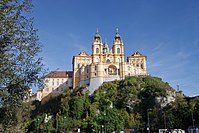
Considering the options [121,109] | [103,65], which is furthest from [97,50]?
[121,109]

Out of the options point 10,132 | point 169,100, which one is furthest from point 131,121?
point 10,132

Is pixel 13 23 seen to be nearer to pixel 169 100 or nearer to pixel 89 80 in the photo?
pixel 169 100

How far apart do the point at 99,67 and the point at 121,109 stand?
17878 mm

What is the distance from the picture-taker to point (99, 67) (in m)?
72.2

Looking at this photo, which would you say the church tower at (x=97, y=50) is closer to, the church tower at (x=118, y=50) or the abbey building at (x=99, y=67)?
the abbey building at (x=99, y=67)

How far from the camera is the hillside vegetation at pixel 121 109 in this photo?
52.0 meters

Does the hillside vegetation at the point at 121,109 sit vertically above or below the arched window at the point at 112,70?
below

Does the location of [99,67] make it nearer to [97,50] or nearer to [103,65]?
[103,65]

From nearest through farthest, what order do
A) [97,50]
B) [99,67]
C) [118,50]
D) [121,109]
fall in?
[121,109], [99,67], [118,50], [97,50]

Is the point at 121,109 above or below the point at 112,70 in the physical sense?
below

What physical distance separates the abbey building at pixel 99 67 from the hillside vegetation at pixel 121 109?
448 cm

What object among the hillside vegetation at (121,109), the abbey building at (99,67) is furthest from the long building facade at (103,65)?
the hillside vegetation at (121,109)

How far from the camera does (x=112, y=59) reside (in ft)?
265

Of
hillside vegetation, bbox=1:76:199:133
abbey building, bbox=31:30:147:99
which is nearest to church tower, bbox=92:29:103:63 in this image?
abbey building, bbox=31:30:147:99
